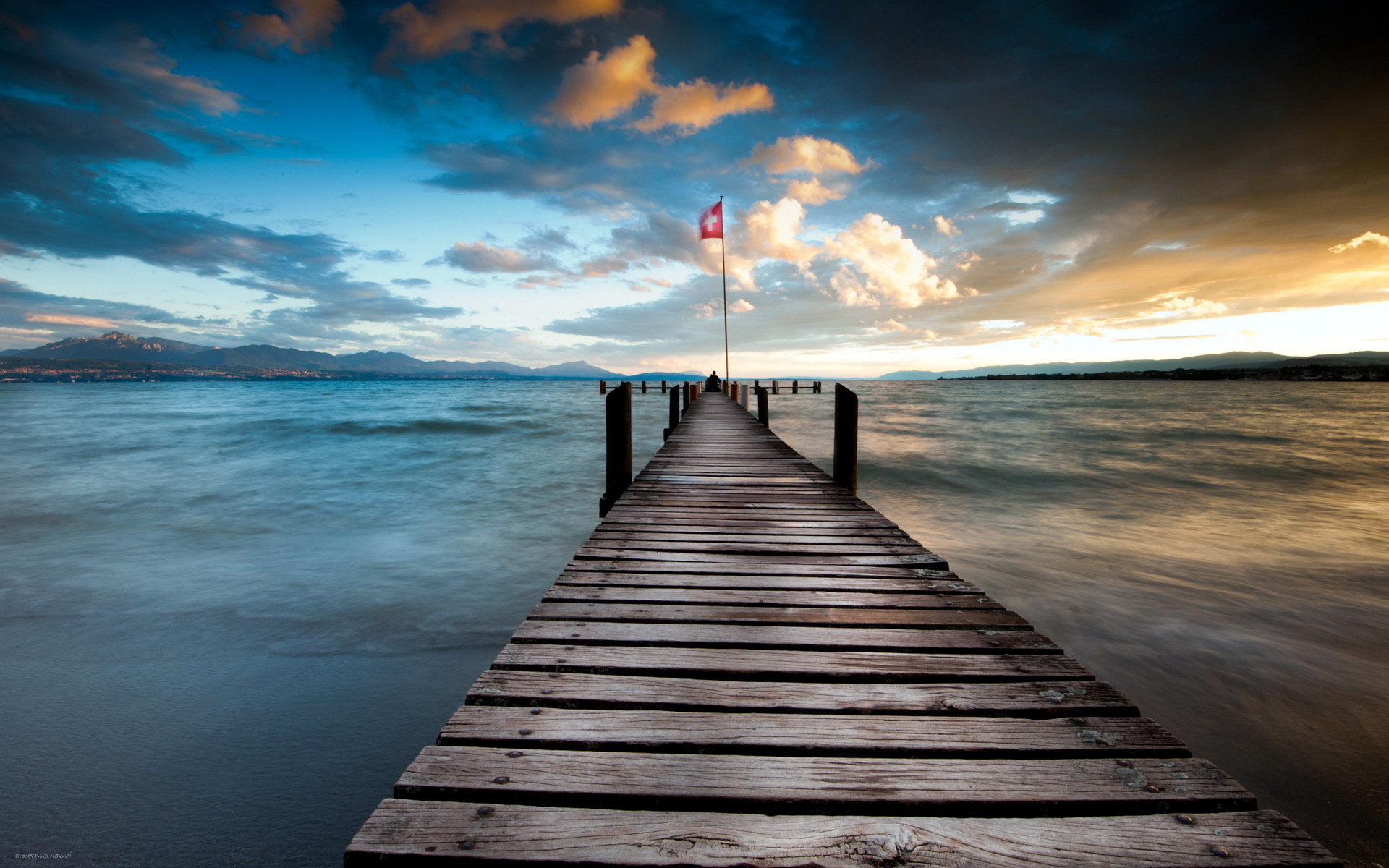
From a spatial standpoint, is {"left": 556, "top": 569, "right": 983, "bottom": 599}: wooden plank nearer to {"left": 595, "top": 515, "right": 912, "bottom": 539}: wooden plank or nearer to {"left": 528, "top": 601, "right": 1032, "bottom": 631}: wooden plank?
{"left": 528, "top": 601, "right": 1032, "bottom": 631}: wooden plank

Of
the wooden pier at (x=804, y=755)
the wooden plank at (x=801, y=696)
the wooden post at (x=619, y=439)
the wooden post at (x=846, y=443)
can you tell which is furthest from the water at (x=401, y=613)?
the wooden post at (x=846, y=443)

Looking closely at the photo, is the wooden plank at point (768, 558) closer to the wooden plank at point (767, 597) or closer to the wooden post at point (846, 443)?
the wooden plank at point (767, 597)

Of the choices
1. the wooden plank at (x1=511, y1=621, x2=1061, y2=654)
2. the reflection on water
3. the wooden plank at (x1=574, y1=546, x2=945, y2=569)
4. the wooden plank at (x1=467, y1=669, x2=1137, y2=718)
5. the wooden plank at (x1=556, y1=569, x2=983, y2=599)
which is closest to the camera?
the wooden plank at (x1=467, y1=669, x2=1137, y2=718)

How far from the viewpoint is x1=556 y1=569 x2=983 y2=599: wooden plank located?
3090 millimetres

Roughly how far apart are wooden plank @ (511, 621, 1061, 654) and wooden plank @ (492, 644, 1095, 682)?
44 mm

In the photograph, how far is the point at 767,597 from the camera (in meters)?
A: 2.97

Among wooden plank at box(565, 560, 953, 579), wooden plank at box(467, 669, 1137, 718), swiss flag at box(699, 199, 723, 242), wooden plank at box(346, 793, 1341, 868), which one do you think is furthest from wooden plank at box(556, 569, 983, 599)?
swiss flag at box(699, 199, 723, 242)

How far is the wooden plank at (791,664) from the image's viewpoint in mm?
2150

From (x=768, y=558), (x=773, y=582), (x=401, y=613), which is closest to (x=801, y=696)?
(x=773, y=582)

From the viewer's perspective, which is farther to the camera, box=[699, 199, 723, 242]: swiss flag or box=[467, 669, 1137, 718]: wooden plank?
box=[699, 199, 723, 242]: swiss flag

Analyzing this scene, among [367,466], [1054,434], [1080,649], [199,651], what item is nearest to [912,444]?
[1054,434]

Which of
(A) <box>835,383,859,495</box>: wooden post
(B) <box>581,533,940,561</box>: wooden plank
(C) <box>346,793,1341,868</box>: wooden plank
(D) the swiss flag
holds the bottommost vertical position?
(C) <box>346,793,1341,868</box>: wooden plank

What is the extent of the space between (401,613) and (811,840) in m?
5.41

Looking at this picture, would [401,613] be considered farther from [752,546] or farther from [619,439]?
[752,546]
